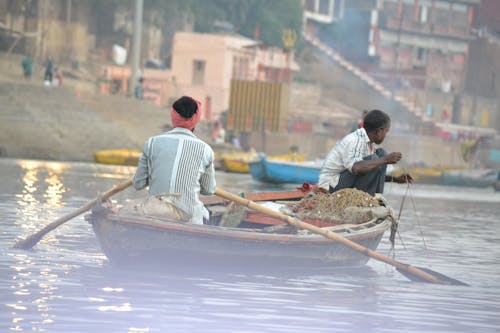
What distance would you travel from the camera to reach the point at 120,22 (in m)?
56.6

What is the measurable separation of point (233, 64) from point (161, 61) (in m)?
3.74

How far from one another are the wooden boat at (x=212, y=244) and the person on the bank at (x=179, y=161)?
27cm

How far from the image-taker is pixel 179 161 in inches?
411

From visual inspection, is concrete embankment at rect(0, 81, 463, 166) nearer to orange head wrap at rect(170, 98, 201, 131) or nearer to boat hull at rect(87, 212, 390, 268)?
boat hull at rect(87, 212, 390, 268)

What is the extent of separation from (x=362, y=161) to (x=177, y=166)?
7.43ft

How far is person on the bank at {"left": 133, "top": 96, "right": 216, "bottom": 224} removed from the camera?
10.4 meters

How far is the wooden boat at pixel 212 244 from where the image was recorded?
10453 mm

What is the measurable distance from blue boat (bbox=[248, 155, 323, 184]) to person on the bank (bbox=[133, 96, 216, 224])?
66.3 feet

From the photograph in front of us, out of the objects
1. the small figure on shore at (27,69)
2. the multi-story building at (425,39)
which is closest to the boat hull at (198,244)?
the small figure on shore at (27,69)

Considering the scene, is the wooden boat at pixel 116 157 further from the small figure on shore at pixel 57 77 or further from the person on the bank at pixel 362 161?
the person on the bank at pixel 362 161

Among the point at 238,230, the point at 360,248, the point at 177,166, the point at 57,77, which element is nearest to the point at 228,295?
the point at 238,230

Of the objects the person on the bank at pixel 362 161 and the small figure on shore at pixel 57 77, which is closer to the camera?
the person on the bank at pixel 362 161

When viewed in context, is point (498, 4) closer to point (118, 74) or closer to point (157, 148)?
point (118, 74)

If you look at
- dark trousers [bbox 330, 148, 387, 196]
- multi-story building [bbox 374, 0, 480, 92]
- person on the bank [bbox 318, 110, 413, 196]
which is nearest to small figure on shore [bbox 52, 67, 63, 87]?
multi-story building [bbox 374, 0, 480, 92]
